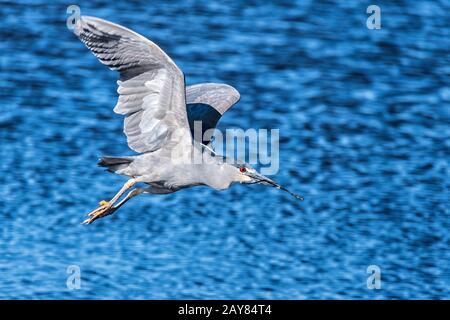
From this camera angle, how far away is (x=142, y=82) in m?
11.5

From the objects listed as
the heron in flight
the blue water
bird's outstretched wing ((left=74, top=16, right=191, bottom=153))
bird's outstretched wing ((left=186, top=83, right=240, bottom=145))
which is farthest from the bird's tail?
the blue water

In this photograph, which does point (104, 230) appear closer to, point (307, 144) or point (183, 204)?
point (183, 204)

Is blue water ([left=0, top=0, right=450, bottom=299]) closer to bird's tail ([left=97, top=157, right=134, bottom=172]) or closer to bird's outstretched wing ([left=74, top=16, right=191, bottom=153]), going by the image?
bird's tail ([left=97, top=157, right=134, bottom=172])

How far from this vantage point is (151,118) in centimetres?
1170

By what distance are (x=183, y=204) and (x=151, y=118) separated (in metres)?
4.98

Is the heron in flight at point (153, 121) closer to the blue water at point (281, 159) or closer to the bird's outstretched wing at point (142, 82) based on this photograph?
the bird's outstretched wing at point (142, 82)

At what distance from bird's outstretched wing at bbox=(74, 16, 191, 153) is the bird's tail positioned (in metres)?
0.16

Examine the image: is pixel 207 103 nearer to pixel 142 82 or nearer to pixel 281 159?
pixel 142 82

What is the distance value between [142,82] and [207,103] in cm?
172

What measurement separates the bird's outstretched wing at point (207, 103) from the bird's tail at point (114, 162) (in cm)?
98

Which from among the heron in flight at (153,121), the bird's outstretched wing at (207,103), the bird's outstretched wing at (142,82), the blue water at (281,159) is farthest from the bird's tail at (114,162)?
the blue water at (281,159)

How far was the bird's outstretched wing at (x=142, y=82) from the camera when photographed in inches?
438

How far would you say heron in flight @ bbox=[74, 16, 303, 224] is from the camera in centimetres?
1119

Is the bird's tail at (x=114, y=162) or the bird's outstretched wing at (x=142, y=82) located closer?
the bird's outstretched wing at (x=142, y=82)
